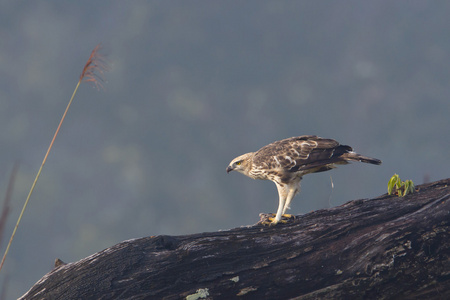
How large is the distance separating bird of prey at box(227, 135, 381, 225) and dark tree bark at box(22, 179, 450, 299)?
1.44 meters

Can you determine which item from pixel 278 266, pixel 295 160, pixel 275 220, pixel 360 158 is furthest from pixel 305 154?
pixel 278 266

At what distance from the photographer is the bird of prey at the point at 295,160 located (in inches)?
354

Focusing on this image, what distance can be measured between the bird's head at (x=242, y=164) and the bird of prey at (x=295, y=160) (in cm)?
51

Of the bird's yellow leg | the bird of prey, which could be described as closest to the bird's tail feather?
the bird of prey

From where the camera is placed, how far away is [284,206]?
902 centimetres

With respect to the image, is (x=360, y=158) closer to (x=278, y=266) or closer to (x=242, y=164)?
(x=242, y=164)

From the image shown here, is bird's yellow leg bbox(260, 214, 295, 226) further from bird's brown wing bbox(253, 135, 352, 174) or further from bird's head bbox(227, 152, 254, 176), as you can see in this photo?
bird's head bbox(227, 152, 254, 176)

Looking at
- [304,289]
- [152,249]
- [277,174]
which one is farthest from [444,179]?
[152,249]

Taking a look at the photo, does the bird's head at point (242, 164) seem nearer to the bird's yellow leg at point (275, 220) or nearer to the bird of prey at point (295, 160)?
the bird of prey at point (295, 160)

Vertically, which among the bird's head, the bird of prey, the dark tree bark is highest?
the bird's head

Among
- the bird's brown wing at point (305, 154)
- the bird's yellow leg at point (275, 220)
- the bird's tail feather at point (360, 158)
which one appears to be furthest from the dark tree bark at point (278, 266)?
the bird's brown wing at point (305, 154)

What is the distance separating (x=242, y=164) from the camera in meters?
10.3

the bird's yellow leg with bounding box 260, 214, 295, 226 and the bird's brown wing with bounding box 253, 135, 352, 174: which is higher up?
the bird's brown wing with bounding box 253, 135, 352, 174

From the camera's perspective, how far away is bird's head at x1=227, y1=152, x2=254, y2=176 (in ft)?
33.2
